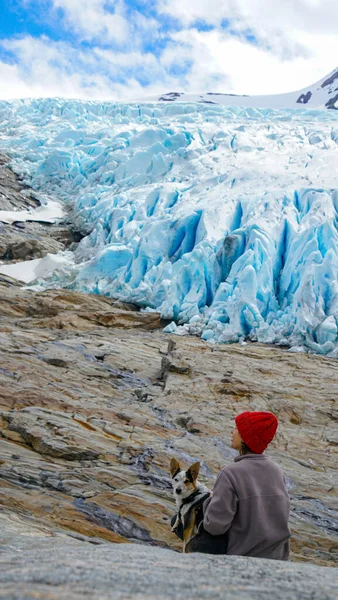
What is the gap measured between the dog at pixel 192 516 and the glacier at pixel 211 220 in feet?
26.8

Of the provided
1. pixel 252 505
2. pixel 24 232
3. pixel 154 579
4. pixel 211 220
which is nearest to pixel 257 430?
pixel 252 505

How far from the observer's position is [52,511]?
13.6 ft

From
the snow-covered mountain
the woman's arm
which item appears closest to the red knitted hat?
the woman's arm

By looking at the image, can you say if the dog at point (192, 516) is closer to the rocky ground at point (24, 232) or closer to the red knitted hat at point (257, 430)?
the red knitted hat at point (257, 430)

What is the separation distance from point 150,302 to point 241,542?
10.7 m

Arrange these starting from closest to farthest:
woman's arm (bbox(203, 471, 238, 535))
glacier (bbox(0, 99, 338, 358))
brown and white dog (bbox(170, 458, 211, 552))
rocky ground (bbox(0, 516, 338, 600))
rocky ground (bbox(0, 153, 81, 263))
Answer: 1. rocky ground (bbox(0, 516, 338, 600))
2. woman's arm (bbox(203, 471, 238, 535))
3. brown and white dog (bbox(170, 458, 211, 552))
4. glacier (bbox(0, 99, 338, 358))
5. rocky ground (bbox(0, 153, 81, 263))

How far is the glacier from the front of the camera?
11.3 metres

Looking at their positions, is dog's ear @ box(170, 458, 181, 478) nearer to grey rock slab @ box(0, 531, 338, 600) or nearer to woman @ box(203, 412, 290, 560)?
woman @ box(203, 412, 290, 560)

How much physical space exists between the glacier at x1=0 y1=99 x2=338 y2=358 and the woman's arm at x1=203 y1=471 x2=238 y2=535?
8.50 metres

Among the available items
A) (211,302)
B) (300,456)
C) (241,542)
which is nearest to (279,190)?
(211,302)

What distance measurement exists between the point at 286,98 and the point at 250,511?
43308 mm

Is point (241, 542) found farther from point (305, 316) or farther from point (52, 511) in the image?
point (305, 316)

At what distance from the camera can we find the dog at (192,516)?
86.0 inches

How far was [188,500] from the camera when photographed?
8.14 feet
